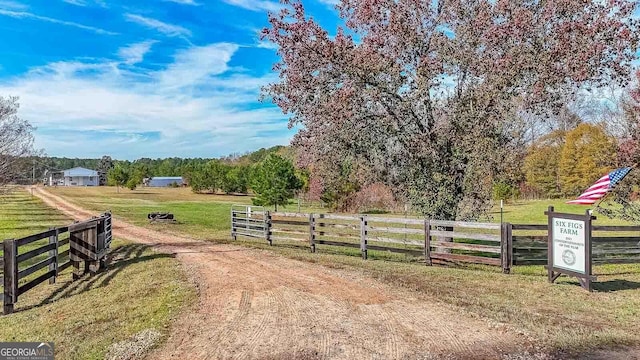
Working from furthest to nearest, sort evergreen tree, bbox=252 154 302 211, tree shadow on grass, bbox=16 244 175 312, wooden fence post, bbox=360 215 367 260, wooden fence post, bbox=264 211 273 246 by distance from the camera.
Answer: evergreen tree, bbox=252 154 302 211, wooden fence post, bbox=264 211 273 246, wooden fence post, bbox=360 215 367 260, tree shadow on grass, bbox=16 244 175 312

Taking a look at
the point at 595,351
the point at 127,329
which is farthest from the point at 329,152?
the point at 595,351

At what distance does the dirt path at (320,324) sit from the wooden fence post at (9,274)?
3.21 meters

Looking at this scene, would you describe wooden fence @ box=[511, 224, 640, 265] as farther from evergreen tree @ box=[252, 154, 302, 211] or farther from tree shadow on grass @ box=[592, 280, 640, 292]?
evergreen tree @ box=[252, 154, 302, 211]

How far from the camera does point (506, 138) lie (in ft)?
44.1

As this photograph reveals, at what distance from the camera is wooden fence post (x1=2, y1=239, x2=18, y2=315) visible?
8000mm

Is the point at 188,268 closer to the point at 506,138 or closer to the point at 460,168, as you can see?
the point at 460,168

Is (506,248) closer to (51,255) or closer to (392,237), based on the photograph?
(392,237)

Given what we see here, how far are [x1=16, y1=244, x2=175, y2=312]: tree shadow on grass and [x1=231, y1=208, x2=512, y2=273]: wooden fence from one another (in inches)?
153

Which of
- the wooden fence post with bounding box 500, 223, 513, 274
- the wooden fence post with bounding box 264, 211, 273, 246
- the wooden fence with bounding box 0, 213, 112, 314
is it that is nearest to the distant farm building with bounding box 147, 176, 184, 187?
the wooden fence post with bounding box 264, 211, 273, 246

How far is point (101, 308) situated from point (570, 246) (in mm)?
8811

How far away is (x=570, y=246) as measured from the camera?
8.86 meters

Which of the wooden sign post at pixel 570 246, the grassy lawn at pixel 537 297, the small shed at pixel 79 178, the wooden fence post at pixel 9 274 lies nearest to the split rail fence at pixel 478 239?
the grassy lawn at pixel 537 297

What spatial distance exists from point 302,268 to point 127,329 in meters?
4.77

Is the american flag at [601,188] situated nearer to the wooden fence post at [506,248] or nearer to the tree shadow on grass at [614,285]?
the wooden fence post at [506,248]
